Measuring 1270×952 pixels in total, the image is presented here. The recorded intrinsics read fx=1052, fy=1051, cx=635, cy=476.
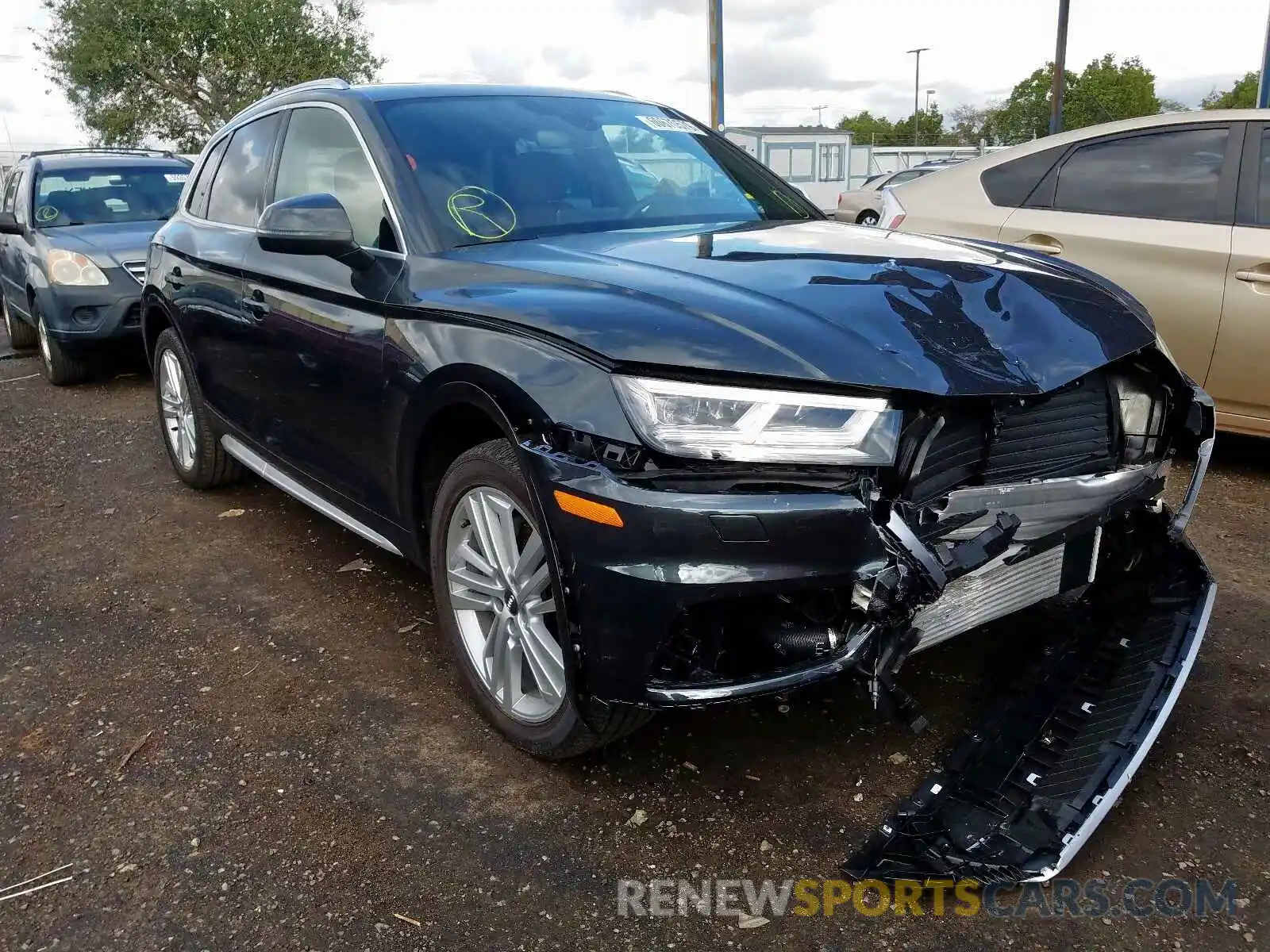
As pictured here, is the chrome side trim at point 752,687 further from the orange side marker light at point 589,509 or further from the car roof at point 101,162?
the car roof at point 101,162

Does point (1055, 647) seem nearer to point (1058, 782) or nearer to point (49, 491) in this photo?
point (1058, 782)

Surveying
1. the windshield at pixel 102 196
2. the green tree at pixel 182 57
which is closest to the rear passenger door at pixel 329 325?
the windshield at pixel 102 196

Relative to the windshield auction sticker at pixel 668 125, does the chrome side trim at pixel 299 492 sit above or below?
below

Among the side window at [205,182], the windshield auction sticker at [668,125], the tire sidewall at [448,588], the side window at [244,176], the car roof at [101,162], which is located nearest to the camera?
the tire sidewall at [448,588]

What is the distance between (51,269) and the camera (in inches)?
309

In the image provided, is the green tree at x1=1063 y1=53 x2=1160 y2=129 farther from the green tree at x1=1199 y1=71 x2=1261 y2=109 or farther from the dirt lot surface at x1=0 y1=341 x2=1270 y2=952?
the dirt lot surface at x1=0 y1=341 x2=1270 y2=952

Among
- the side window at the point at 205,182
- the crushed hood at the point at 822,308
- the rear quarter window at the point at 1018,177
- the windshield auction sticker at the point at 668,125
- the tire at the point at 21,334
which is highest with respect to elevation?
the windshield auction sticker at the point at 668,125

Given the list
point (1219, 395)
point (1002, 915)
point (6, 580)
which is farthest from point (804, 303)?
point (6, 580)

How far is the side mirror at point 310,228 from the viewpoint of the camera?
2.98 metres

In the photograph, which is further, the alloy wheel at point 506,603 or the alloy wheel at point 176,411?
the alloy wheel at point 176,411

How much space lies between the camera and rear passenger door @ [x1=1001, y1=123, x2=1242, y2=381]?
15.2ft

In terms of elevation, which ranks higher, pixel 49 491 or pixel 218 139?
pixel 218 139

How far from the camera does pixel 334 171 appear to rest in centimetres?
349

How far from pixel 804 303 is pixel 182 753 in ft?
6.75
